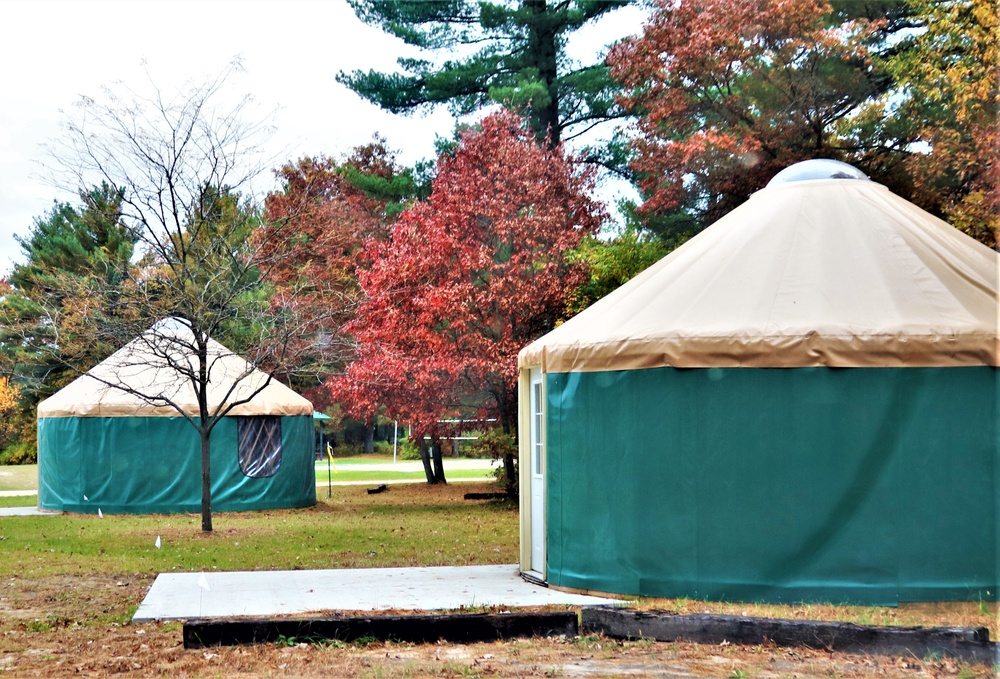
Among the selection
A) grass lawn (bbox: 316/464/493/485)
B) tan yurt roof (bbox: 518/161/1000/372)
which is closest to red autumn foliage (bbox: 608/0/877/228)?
tan yurt roof (bbox: 518/161/1000/372)

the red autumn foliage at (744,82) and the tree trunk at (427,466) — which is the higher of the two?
the red autumn foliage at (744,82)

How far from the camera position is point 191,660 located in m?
6.15

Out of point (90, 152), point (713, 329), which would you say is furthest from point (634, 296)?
point (90, 152)

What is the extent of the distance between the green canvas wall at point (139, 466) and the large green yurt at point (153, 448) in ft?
0.05

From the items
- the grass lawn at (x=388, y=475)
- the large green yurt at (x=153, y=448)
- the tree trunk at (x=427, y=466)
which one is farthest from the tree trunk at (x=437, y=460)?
the large green yurt at (x=153, y=448)

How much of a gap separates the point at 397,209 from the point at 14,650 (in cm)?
1705

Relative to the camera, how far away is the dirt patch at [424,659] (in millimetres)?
5668

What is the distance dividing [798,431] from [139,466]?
486 inches

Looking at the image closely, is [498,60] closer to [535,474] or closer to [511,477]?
[511,477]

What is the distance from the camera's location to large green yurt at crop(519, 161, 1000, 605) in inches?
297

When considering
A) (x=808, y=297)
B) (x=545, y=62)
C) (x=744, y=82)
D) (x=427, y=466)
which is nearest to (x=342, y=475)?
(x=427, y=466)

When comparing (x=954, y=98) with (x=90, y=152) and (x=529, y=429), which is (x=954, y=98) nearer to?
(x=529, y=429)

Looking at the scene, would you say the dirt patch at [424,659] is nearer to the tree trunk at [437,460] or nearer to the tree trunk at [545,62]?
the tree trunk at [437,460]

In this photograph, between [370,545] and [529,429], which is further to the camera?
[370,545]
